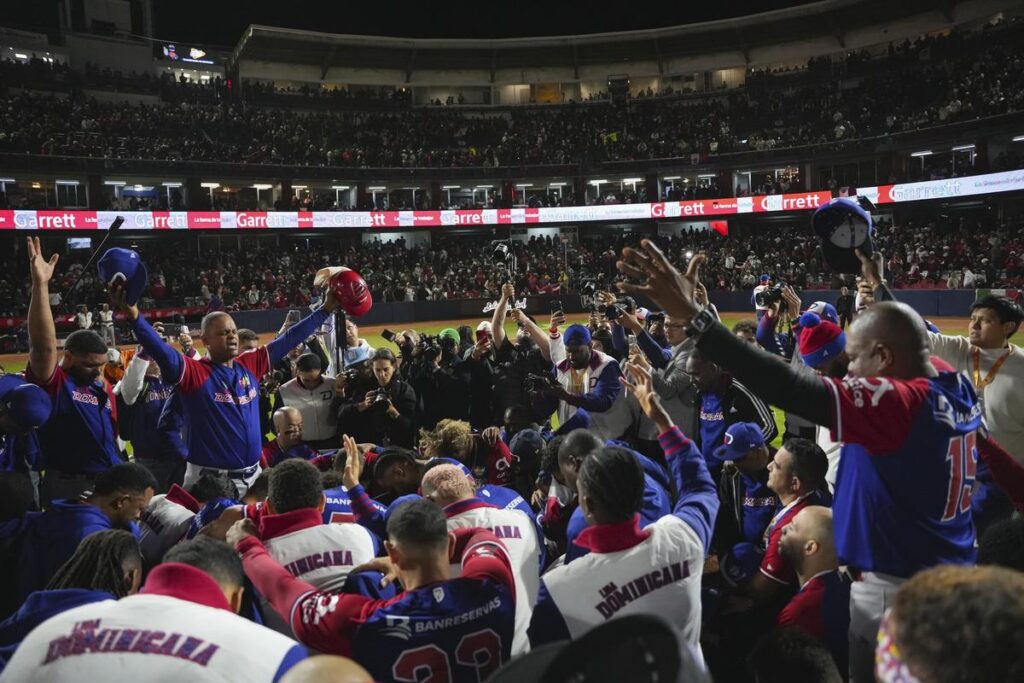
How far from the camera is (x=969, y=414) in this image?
261 cm

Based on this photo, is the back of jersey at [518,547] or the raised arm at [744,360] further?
the back of jersey at [518,547]

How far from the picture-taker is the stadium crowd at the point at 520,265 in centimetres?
2898

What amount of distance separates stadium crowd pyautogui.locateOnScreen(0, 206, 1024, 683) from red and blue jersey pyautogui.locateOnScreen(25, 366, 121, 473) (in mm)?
21

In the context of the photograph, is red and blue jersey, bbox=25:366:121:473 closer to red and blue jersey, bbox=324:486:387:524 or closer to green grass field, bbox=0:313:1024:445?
Answer: red and blue jersey, bbox=324:486:387:524

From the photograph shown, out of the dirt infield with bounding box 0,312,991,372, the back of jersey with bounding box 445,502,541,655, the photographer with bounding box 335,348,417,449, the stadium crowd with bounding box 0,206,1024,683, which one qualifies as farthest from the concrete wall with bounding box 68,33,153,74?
the back of jersey with bounding box 445,502,541,655

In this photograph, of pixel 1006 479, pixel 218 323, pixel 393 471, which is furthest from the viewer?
pixel 218 323

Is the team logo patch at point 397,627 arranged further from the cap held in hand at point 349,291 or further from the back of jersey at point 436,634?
the cap held in hand at point 349,291

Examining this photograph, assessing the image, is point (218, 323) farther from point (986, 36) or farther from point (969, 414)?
point (986, 36)

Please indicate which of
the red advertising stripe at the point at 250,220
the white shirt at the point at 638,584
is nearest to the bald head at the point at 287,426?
the white shirt at the point at 638,584

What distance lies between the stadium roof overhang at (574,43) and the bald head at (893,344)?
156 ft

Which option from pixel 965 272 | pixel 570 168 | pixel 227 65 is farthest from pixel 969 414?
pixel 227 65

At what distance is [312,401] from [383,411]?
0.80 m

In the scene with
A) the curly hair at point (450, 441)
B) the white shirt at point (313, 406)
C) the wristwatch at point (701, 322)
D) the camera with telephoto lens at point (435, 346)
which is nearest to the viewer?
the wristwatch at point (701, 322)

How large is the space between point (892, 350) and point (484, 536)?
1.76m
